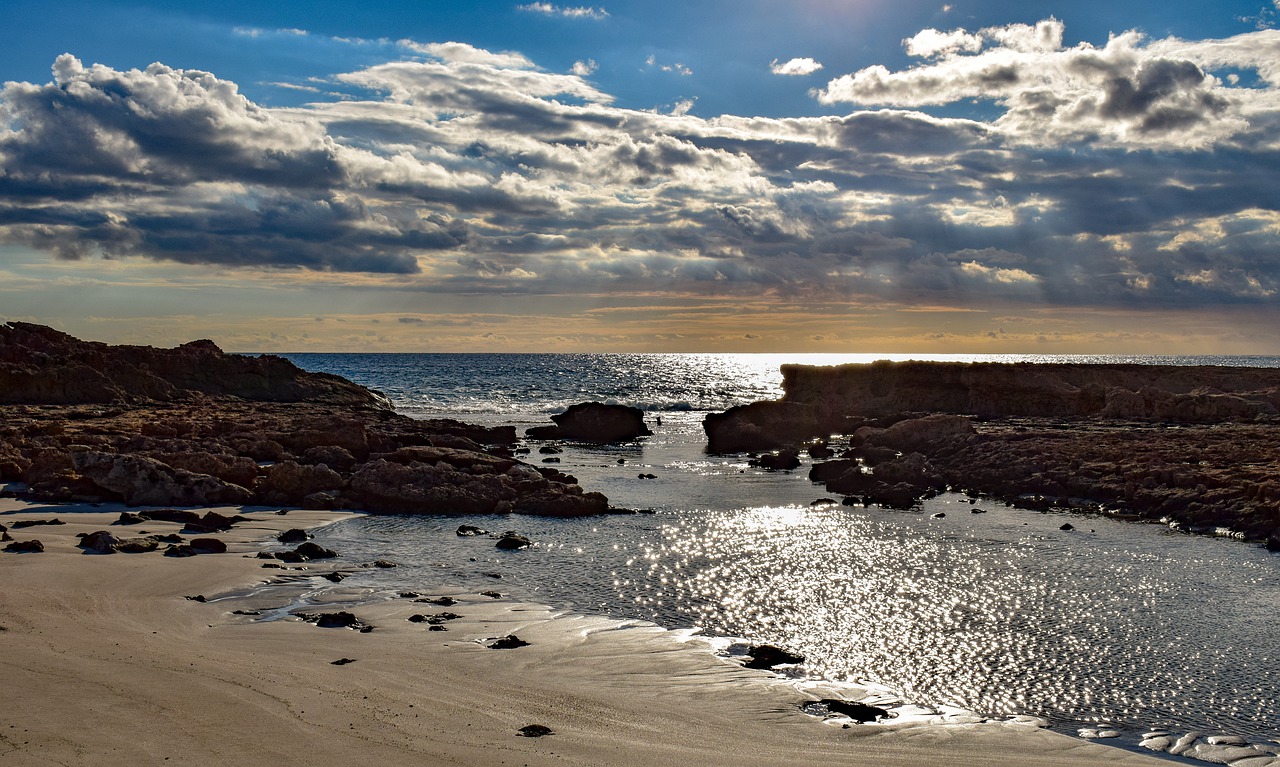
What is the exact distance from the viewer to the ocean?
43.0 feet

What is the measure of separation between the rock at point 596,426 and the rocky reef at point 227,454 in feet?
24.8

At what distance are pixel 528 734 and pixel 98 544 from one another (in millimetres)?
12873

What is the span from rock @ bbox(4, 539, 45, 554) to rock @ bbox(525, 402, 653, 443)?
41159 mm

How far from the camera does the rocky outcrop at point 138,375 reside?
53969mm

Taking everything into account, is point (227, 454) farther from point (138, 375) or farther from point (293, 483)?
point (138, 375)

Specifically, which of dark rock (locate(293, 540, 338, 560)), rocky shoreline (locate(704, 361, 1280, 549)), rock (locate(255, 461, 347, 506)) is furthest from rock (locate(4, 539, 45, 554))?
rocky shoreline (locate(704, 361, 1280, 549))

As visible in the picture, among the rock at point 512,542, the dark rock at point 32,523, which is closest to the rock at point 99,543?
the dark rock at point 32,523

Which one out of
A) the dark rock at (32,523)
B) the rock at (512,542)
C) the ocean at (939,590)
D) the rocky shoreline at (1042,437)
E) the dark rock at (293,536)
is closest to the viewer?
the ocean at (939,590)

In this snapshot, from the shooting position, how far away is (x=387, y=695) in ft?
37.8

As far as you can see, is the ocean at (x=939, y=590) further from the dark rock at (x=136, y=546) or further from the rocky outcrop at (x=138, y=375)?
the rocky outcrop at (x=138, y=375)

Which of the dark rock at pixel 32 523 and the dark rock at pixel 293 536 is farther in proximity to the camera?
the dark rock at pixel 293 536

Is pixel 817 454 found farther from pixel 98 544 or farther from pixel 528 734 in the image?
pixel 528 734

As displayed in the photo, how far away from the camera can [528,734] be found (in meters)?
10.5

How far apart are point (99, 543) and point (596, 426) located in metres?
42.0
